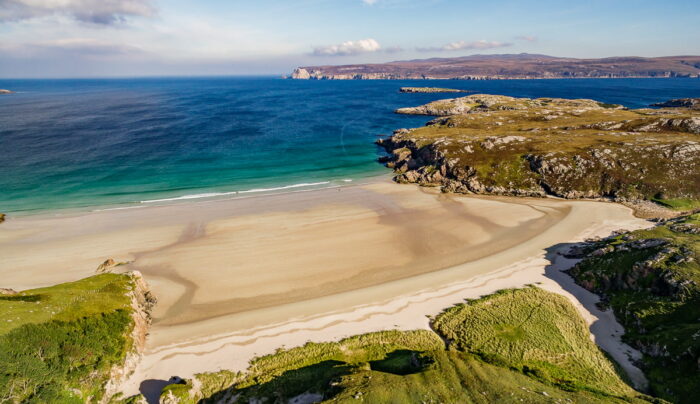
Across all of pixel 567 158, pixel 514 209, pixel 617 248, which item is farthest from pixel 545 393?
pixel 567 158

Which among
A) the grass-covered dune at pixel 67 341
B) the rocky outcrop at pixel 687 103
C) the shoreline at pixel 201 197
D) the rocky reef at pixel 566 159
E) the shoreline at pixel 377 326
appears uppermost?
the rocky outcrop at pixel 687 103

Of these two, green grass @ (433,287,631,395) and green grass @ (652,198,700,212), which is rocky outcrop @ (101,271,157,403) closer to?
green grass @ (433,287,631,395)

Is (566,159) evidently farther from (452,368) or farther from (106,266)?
(106,266)

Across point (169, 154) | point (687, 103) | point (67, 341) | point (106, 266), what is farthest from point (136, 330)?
point (687, 103)

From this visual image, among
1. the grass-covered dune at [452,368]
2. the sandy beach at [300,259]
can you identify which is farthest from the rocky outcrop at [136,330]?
the grass-covered dune at [452,368]

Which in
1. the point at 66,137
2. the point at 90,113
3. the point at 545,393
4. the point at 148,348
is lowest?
the point at 148,348

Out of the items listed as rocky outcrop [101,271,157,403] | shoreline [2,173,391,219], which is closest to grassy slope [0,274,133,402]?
rocky outcrop [101,271,157,403]

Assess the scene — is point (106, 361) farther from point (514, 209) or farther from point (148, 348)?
point (514, 209)

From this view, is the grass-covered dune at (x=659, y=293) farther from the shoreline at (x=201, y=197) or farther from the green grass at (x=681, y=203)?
the shoreline at (x=201, y=197)
